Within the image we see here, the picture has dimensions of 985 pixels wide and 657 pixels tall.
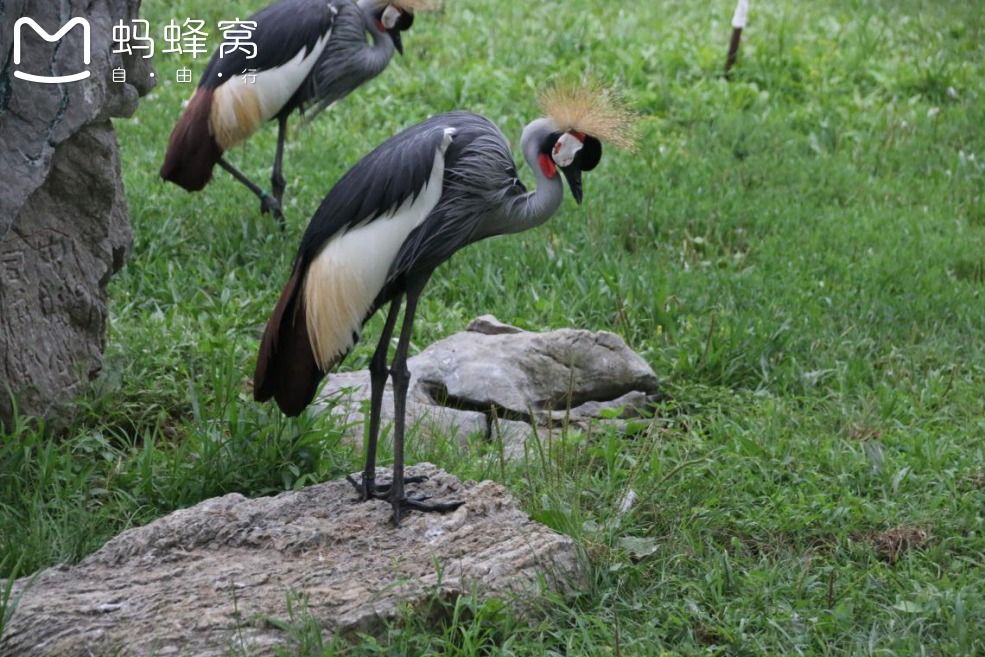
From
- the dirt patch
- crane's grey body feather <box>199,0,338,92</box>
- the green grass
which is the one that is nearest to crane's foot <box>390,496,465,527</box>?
the green grass

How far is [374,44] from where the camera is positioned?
7.06 m

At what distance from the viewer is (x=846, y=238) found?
22.4 ft

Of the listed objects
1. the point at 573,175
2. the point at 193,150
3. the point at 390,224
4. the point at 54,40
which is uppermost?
the point at 54,40

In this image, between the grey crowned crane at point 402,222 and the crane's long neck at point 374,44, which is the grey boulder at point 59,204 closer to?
the grey crowned crane at point 402,222

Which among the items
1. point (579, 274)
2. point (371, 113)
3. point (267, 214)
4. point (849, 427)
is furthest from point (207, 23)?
point (849, 427)

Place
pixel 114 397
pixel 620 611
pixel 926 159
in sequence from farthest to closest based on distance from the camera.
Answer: pixel 926 159 < pixel 114 397 < pixel 620 611

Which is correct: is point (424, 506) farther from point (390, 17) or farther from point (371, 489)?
point (390, 17)

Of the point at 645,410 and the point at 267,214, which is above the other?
the point at 267,214

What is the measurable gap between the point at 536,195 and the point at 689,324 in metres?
2.01

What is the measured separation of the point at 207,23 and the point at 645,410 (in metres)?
5.44

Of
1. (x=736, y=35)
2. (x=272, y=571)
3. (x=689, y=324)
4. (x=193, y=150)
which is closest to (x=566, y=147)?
(x=272, y=571)

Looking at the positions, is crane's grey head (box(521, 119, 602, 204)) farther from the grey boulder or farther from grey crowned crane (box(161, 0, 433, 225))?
grey crowned crane (box(161, 0, 433, 225))

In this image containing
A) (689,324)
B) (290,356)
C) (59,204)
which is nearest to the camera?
(290,356)

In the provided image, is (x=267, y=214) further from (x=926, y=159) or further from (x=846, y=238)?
(x=926, y=159)
